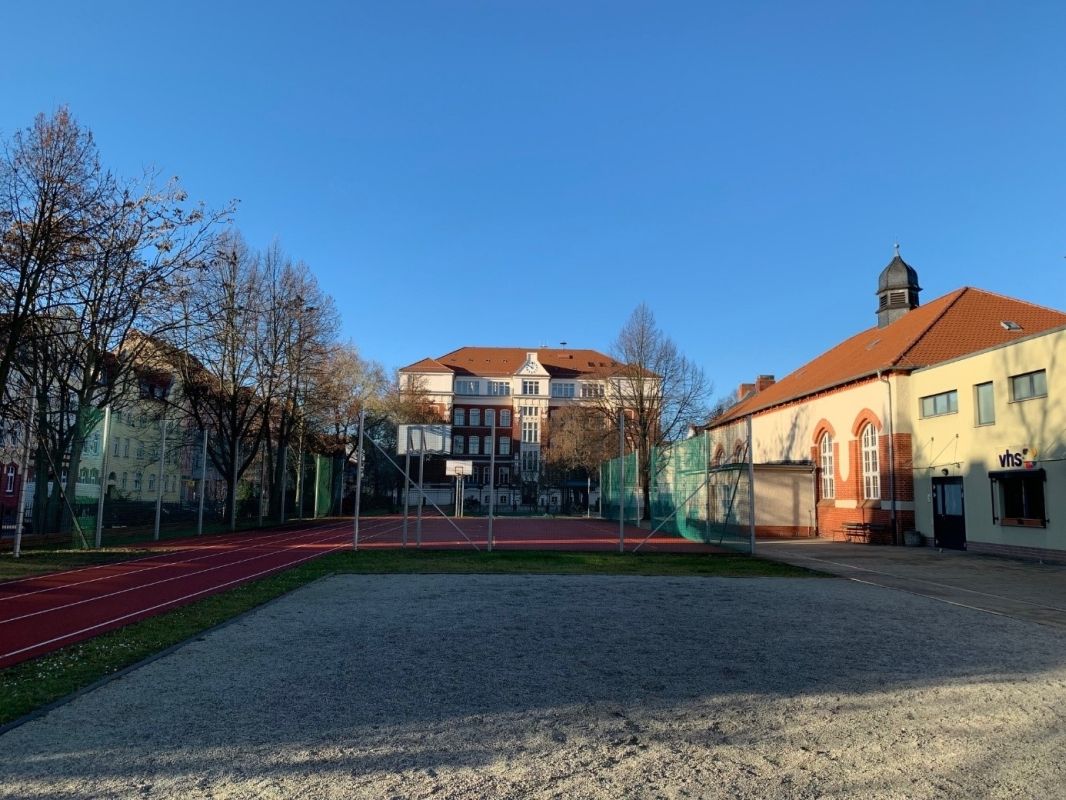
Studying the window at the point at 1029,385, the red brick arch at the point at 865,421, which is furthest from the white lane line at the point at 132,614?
the red brick arch at the point at 865,421

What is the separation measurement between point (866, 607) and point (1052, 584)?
6.67 meters

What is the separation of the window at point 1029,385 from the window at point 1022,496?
207cm

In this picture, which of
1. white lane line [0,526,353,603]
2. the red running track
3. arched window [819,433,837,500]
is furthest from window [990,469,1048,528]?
white lane line [0,526,353,603]

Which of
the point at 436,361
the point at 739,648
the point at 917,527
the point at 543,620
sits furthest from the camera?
the point at 436,361

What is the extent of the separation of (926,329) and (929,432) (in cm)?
530

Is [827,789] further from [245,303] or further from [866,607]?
[245,303]

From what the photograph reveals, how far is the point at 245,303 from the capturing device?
32281mm

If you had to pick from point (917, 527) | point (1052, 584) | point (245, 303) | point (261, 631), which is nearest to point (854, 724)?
point (261, 631)

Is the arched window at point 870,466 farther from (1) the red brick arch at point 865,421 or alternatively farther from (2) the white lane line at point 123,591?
(2) the white lane line at point 123,591

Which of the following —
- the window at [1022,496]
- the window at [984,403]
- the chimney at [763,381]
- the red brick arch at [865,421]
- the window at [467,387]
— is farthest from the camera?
the window at [467,387]

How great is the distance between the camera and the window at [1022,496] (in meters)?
19.9

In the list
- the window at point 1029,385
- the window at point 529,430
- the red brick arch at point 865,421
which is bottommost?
the red brick arch at point 865,421

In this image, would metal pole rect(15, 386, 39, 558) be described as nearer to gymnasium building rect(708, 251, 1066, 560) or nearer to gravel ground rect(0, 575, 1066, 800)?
gravel ground rect(0, 575, 1066, 800)

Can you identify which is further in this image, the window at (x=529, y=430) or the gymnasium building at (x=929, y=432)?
the window at (x=529, y=430)
